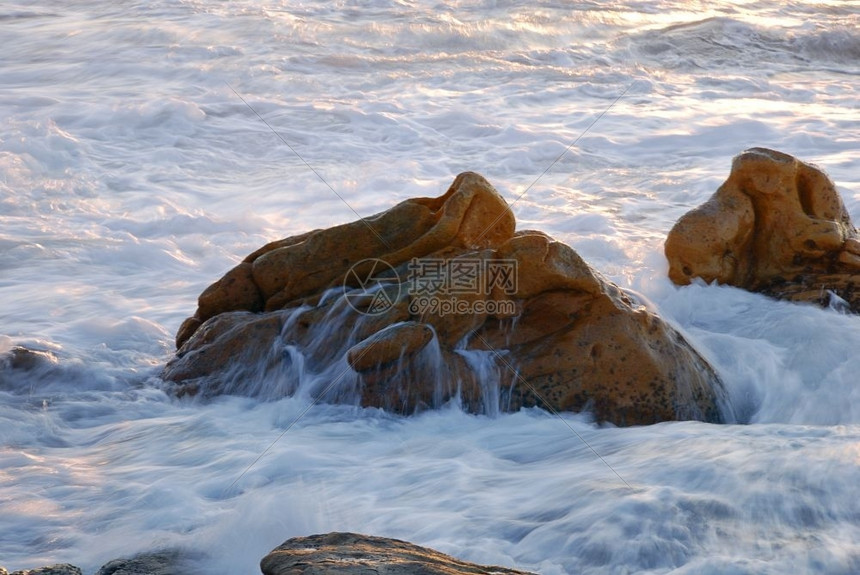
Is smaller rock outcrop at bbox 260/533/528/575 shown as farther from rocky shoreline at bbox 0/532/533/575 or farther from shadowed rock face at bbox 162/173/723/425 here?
shadowed rock face at bbox 162/173/723/425

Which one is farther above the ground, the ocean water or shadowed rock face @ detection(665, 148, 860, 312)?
shadowed rock face @ detection(665, 148, 860, 312)

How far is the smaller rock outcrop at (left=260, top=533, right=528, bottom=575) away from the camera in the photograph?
308 cm

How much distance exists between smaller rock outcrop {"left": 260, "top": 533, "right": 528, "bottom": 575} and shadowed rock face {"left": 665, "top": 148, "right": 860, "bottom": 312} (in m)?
3.42

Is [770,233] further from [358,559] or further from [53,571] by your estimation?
[53,571]

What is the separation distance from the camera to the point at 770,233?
6.22 m

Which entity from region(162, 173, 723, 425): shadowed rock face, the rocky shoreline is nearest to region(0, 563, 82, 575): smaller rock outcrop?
the rocky shoreline

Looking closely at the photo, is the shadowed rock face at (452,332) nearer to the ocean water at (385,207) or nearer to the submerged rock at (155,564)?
the ocean water at (385,207)

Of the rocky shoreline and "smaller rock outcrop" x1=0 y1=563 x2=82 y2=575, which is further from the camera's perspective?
"smaller rock outcrop" x1=0 y1=563 x2=82 y2=575

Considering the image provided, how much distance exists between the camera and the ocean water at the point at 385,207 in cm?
397

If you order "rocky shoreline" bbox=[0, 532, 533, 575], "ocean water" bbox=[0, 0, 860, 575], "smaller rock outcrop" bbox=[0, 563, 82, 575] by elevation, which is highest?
"rocky shoreline" bbox=[0, 532, 533, 575]

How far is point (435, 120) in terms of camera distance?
11969 millimetres

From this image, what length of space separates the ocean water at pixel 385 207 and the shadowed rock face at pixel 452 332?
14 centimetres

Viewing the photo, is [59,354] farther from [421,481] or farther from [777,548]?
[777,548]

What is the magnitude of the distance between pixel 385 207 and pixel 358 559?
20.3 feet
